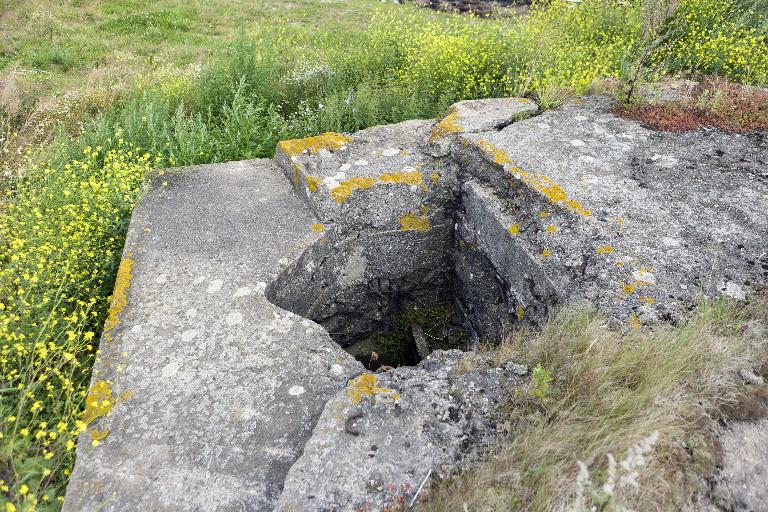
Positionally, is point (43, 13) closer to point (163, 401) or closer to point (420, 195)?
point (420, 195)

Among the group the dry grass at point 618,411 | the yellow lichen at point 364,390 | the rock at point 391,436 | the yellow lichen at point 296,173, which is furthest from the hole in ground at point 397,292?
the dry grass at point 618,411

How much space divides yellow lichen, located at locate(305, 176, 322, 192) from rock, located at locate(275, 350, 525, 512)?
163 centimetres

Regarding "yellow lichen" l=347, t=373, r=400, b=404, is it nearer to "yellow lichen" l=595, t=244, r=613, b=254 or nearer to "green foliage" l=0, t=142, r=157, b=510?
"green foliage" l=0, t=142, r=157, b=510

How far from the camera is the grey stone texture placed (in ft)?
7.02

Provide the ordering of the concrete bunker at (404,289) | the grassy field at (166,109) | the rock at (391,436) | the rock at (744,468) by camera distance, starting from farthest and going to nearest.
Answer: the concrete bunker at (404,289), the grassy field at (166,109), the rock at (391,436), the rock at (744,468)

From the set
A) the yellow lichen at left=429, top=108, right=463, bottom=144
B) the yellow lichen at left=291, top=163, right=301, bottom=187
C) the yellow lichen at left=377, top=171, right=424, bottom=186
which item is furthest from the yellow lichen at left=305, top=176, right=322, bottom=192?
the yellow lichen at left=429, top=108, right=463, bottom=144

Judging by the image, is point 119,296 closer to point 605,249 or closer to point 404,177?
point 404,177

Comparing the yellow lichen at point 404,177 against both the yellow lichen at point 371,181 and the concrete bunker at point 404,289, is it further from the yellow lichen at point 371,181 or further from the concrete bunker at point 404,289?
the concrete bunker at point 404,289

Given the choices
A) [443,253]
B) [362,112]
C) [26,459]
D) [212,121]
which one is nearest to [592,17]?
[362,112]

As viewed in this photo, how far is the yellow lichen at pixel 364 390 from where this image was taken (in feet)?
7.55

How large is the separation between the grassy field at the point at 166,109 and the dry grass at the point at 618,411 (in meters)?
1.76

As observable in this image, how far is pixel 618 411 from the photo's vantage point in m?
2.06

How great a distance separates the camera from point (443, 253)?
163 inches

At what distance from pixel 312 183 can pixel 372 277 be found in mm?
861
